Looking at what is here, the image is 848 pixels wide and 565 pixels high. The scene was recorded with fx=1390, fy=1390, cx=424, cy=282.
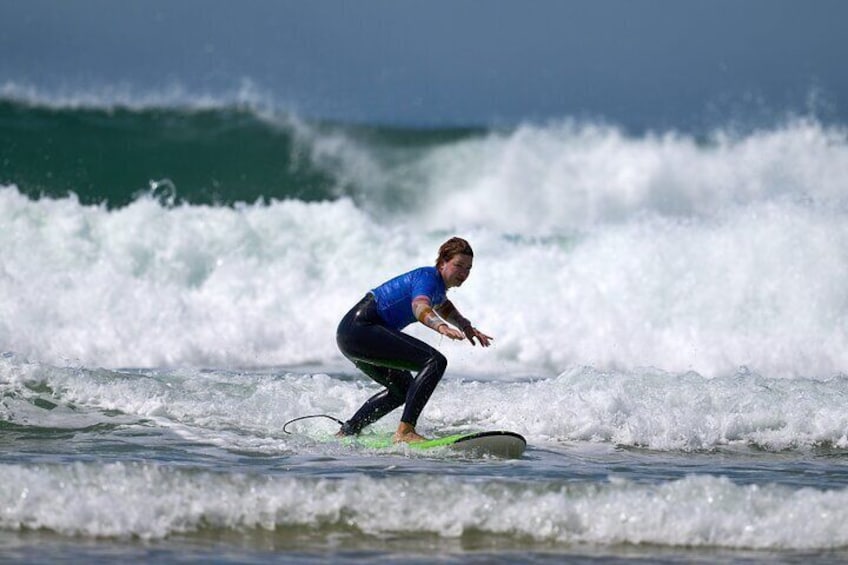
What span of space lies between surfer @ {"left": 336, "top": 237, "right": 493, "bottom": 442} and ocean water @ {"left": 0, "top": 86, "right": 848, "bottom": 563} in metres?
0.44

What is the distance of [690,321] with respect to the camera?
17.5m

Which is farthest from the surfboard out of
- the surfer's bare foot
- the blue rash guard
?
the blue rash guard

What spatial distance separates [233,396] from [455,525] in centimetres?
455

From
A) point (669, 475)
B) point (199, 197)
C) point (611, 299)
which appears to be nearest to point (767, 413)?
point (669, 475)

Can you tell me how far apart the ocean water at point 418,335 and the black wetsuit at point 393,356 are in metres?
0.43

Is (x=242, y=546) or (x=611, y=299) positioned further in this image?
(x=611, y=299)

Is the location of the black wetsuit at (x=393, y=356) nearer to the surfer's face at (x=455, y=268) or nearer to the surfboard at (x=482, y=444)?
the surfboard at (x=482, y=444)

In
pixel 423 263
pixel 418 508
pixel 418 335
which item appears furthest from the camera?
pixel 423 263

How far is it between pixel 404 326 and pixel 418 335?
781 centimetres

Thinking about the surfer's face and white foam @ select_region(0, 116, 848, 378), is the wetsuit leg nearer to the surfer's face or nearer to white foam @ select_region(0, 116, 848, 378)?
the surfer's face

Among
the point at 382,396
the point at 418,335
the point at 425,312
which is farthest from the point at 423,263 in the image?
the point at 425,312

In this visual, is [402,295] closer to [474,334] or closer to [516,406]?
[474,334]

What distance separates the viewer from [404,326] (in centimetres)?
948

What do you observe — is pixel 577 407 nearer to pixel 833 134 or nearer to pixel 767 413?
pixel 767 413
